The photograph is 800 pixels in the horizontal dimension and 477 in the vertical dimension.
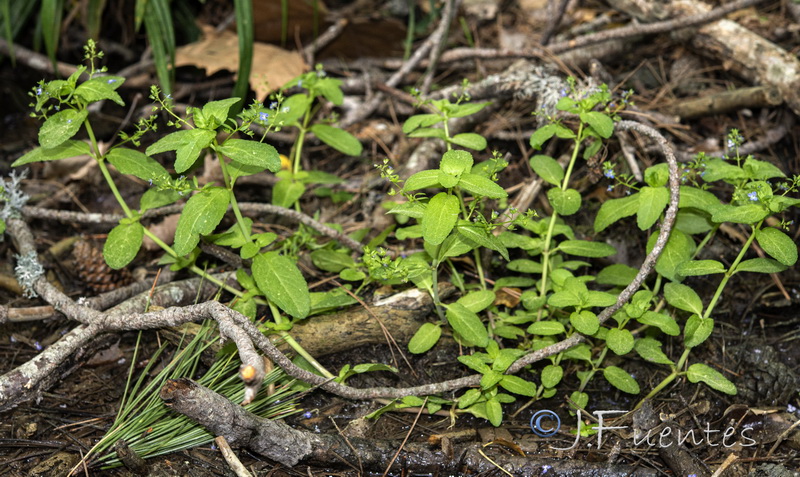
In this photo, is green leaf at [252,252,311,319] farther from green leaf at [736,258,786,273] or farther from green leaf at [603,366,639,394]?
green leaf at [736,258,786,273]

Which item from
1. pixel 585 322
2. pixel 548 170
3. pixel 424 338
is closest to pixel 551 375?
pixel 585 322

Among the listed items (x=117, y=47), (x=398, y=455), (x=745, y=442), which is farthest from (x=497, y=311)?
(x=117, y=47)

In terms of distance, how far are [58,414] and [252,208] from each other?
121 cm

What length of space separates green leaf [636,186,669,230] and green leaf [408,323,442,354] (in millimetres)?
956

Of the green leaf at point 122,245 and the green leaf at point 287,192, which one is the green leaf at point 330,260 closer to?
the green leaf at point 287,192

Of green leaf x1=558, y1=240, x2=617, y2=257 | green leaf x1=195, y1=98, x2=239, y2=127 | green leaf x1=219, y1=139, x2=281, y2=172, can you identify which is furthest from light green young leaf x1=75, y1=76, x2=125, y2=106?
green leaf x1=558, y1=240, x2=617, y2=257

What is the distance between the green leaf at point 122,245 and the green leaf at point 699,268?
7.33ft

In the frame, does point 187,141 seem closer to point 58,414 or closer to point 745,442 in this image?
point 58,414

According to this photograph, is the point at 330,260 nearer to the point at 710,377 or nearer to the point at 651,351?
Result: the point at 651,351

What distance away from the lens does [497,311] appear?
3.16 meters

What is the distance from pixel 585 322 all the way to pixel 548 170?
757 mm

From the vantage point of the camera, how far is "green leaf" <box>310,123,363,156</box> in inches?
135

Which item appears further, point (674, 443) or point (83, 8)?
point (83, 8)

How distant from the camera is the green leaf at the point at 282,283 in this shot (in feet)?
8.82
